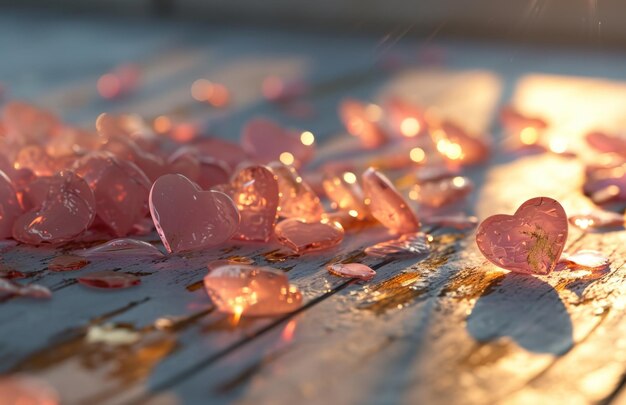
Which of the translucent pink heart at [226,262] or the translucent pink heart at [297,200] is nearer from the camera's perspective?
the translucent pink heart at [226,262]

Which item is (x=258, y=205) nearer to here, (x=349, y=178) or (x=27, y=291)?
(x=349, y=178)

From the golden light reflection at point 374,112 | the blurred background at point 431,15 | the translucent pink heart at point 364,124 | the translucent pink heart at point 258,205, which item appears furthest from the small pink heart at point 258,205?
the blurred background at point 431,15

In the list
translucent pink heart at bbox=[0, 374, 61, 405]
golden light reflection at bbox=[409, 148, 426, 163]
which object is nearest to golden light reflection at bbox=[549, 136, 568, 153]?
golden light reflection at bbox=[409, 148, 426, 163]

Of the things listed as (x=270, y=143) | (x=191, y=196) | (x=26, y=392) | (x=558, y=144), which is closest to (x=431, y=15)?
(x=558, y=144)

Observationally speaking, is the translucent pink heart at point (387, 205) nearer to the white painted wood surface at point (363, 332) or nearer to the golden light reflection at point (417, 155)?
the white painted wood surface at point (363, 332)

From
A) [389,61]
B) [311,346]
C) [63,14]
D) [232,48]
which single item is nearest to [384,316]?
[311,346]

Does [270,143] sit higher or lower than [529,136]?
higher
